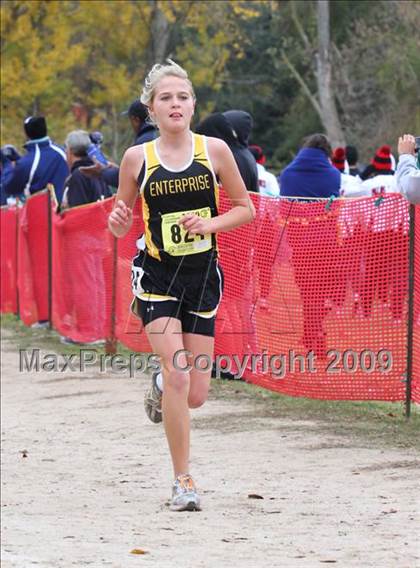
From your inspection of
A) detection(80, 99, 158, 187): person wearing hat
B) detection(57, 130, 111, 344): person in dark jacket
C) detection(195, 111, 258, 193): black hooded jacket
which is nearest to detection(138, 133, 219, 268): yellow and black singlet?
detection(80, 99, 158, 187): person wearing hat

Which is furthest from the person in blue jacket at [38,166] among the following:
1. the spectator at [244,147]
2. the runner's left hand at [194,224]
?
the runner's left hand at [194,224]

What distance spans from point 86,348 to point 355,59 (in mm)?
28274

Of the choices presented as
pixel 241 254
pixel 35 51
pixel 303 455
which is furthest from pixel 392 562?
pixel 35 51

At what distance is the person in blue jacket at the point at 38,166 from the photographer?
16.6 meters

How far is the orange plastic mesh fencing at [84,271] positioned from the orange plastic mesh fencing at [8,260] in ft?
11.5

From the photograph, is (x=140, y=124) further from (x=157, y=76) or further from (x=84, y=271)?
(x=157, y=76)

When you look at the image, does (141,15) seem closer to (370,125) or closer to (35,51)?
(35,51)

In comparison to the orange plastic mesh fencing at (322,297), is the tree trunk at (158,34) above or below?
above

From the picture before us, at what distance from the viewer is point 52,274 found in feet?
54.5

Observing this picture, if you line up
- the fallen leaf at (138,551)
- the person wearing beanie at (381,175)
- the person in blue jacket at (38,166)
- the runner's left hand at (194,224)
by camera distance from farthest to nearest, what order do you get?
the person in blue jacket at (38,166) → the person wearing beanie at (381,175) → the runner's left hand at (194,224) → the fallen leaf at (138,551)

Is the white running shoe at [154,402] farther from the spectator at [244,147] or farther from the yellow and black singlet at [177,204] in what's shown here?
the spectator at [244,147]

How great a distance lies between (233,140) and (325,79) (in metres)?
29.7

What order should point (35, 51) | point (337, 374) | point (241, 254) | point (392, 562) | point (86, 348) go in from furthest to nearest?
point (35, 51)
point (86, 348)
point (241, 254)
point (337, 374)
point (392, 562)

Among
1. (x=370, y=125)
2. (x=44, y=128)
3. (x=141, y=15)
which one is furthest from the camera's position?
(x=370, y=125)
